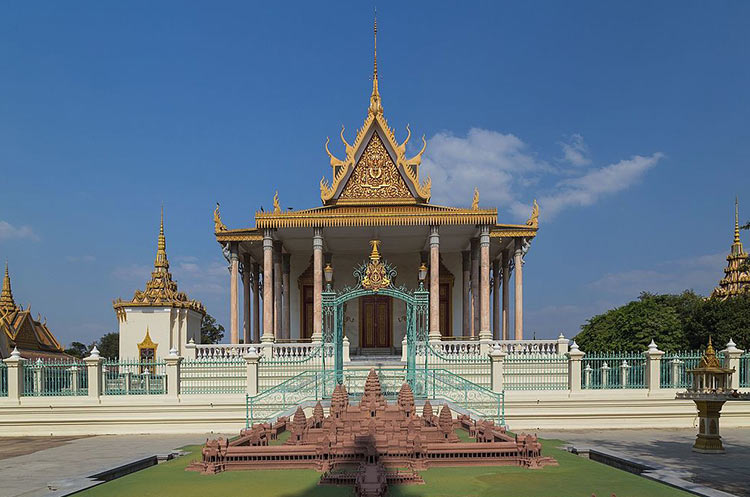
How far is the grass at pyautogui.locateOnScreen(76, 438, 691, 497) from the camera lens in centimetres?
728

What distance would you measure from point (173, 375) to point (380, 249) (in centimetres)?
1135

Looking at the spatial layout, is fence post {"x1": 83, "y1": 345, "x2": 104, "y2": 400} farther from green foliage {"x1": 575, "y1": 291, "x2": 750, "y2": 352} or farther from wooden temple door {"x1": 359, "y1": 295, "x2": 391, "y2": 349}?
green foliage {"x1": 575, "y1": 291, "x2": 750, "y2": 352}

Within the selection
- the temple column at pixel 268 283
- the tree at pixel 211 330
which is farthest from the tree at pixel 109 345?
the temple column at pixel 268 283

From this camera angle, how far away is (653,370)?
1525 centimetres

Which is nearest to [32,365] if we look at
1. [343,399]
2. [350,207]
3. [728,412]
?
[343,399]

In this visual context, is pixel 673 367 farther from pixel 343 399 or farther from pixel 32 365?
pixel 32 365

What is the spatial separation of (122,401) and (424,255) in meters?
13.3

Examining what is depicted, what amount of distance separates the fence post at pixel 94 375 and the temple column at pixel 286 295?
30.2 feet

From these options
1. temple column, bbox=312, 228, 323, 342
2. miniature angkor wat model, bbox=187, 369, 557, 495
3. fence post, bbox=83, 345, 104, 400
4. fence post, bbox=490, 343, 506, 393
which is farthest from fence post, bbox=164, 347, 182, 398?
fence post, bbox=490, 343, 506, 393

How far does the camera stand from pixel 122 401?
15.0 metres

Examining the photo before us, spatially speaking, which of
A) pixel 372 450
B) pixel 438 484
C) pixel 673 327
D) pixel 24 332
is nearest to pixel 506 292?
pixel 673 327

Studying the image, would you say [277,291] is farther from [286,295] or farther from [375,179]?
[375,179]

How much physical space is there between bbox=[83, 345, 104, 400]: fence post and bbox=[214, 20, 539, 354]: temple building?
18.8ft

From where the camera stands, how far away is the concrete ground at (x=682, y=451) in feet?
27.0
